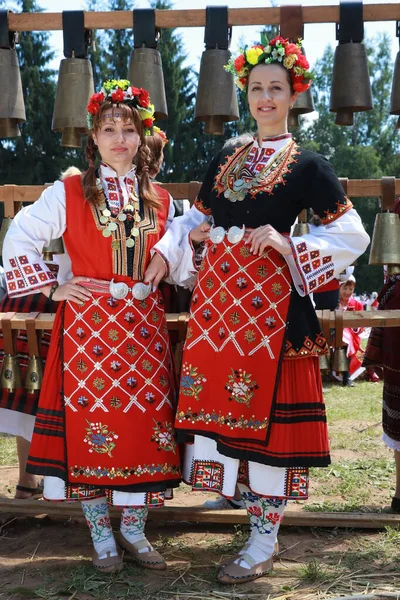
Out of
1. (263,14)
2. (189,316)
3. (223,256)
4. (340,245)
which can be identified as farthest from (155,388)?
(263,14)

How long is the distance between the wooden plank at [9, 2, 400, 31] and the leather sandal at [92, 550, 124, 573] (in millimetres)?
2324

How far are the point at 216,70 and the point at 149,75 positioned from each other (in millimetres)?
308

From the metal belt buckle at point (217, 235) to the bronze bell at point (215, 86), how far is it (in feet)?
2.26

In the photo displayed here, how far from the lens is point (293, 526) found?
367cm

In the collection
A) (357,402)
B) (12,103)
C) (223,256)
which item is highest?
(12,103)

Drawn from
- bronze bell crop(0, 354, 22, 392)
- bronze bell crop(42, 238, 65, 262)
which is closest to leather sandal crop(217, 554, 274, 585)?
bronze bell crop(0, 354, 22, 392)

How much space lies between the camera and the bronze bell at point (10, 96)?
137 inches

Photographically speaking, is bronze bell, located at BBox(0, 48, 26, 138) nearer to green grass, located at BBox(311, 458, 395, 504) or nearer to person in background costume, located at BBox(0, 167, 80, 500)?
person in background costume, located at BBox(0, 167, 80, 500)

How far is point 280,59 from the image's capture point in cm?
298

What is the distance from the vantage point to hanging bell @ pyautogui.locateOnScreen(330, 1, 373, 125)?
335cm

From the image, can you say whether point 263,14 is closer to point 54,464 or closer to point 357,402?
point 54,464

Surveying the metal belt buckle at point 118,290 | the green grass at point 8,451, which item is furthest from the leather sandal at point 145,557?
the green grass at point 8,451

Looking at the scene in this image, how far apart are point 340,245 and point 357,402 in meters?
4.49

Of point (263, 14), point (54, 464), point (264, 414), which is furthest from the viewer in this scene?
point (263, 14)
